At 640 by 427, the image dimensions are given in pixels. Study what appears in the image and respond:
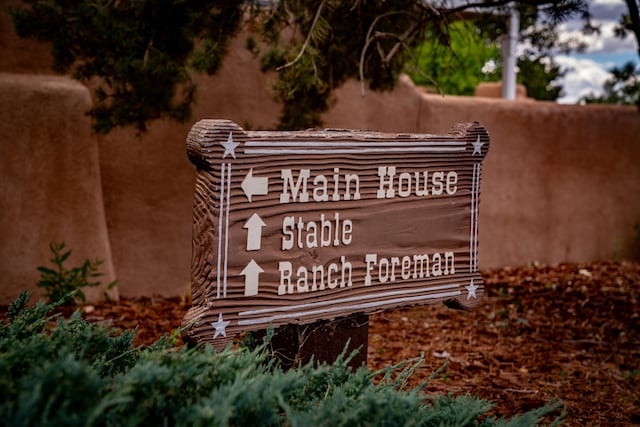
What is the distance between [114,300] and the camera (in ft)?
20.0

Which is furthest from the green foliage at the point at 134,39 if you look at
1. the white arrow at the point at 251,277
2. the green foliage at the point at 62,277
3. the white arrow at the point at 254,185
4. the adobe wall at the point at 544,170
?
the adobe wall at the point at 544,170

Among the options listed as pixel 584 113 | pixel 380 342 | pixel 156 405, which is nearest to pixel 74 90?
pixel 380 342

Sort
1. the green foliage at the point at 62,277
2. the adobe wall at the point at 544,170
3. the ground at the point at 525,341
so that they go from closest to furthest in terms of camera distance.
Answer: the ground at the point at 525,341, the green foliage at the point at 62,277, the adobe wall at the point at 544,170

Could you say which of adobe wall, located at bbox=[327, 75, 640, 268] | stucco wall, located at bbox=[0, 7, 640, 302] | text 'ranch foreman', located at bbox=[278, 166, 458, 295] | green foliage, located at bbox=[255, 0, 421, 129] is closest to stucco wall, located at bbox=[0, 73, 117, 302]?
stucco wall, located at bbox=[0, 7, 640, 302]

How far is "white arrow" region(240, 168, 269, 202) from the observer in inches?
104

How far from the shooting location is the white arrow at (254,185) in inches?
104

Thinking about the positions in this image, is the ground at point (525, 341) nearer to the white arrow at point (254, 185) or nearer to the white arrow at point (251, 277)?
the white arrow at point (251, 277)

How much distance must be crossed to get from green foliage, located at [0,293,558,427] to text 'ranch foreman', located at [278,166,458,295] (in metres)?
0.56

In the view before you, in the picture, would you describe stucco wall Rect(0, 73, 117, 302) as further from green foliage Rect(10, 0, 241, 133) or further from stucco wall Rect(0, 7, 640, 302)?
green foliage Rect(10, 0, 241, 133)

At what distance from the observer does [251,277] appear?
2682 mm

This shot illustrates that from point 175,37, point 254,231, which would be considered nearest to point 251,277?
point 254,231

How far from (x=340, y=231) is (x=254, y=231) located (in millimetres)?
407

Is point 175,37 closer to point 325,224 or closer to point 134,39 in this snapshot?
point 134,39

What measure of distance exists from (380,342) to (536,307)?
6.16 feet
